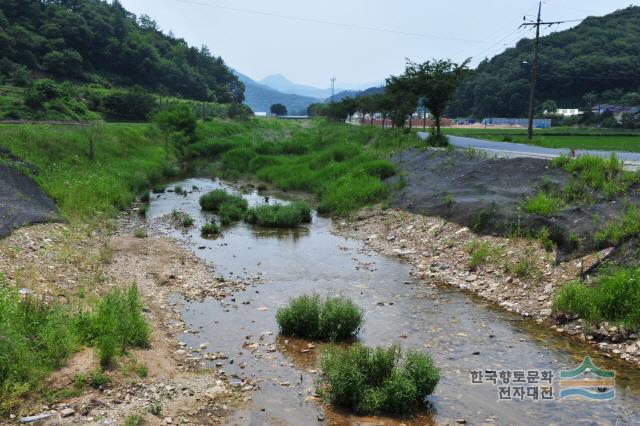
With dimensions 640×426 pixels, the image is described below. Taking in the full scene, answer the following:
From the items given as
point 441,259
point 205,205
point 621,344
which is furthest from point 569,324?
point 205,205

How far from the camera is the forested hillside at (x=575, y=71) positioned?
289 ft

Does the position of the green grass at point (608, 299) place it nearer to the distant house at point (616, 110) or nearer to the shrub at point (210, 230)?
the shrub at point (210, 230)

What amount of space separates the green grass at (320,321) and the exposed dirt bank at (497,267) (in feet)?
16.2

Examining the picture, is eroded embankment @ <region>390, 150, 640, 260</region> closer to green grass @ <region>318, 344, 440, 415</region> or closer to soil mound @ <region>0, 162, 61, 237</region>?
green grass @ <region>318, 344, 440, 415</region>

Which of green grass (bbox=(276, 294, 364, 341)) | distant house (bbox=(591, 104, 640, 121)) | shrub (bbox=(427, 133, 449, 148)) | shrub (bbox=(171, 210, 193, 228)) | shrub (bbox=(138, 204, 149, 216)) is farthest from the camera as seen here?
distant house (bbox=(591, 104, 640, 121))

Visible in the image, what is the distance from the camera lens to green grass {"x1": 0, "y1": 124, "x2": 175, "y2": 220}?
22.7 m

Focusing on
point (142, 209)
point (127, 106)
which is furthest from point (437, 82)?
point (127, 106)

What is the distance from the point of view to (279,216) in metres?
24.7

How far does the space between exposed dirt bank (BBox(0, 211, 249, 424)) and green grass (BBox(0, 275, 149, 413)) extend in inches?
9.5

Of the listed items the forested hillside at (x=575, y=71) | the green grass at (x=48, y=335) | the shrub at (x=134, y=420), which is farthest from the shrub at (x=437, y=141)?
the forested hillside at (x=575, y=71)

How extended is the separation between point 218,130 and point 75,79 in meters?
39.8

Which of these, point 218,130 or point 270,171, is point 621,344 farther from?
point 218,130

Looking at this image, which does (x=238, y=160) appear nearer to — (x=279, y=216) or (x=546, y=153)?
(x=279, y=216)

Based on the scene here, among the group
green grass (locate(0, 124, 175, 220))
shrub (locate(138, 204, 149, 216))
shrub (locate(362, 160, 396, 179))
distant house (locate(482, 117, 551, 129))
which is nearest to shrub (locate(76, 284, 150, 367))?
green grass (locate(0, 124, 175, 220))
